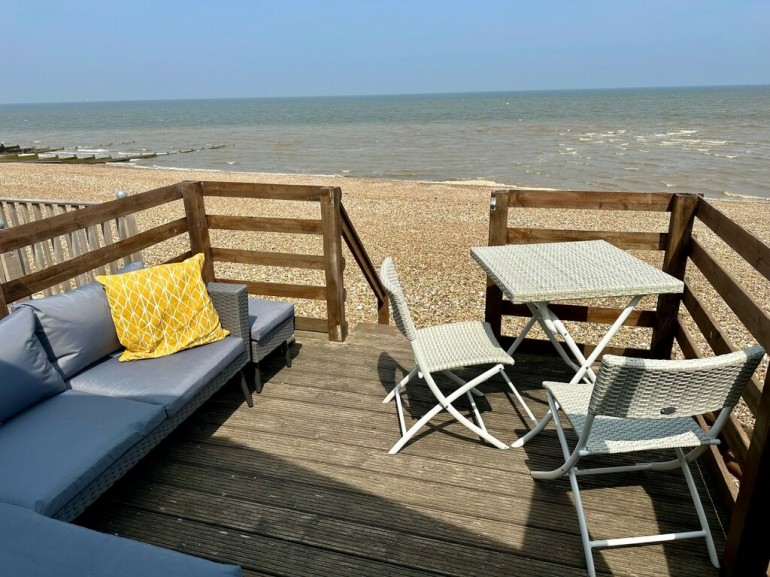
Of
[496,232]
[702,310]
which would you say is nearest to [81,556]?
[496,232]

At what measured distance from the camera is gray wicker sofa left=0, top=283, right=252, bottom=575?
217 cm

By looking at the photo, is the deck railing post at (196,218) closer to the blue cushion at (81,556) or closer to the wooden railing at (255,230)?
the wooden railing at (255,230)

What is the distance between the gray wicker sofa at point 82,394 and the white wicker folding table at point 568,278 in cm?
163

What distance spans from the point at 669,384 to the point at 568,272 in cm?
135

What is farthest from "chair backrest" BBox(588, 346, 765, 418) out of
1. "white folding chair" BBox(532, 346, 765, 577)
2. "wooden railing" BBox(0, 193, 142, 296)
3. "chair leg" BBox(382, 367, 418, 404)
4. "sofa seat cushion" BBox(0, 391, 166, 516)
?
"wooden railing" BBox(0, 193, 142, 296)

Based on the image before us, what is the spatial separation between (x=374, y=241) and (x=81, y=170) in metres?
15.5

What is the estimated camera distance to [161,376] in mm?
2939

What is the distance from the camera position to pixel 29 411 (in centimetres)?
263

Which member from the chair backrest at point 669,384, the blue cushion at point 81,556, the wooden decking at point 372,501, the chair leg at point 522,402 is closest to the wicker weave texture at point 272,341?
the wooden decking at point 372,501

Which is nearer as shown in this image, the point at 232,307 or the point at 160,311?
the point at 160,311

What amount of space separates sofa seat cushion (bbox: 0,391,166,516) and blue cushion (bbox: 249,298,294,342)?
99cm

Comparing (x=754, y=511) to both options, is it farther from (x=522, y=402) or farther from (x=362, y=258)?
(x=362, y=258)

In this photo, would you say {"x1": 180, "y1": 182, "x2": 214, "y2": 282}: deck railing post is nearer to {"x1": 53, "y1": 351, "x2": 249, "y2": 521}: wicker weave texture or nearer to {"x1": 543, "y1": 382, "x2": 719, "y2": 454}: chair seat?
{"x1": 53, "y1": 351, "x2": 249, "y2": 521}: wicker weave texture

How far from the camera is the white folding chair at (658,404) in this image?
6.05ft
